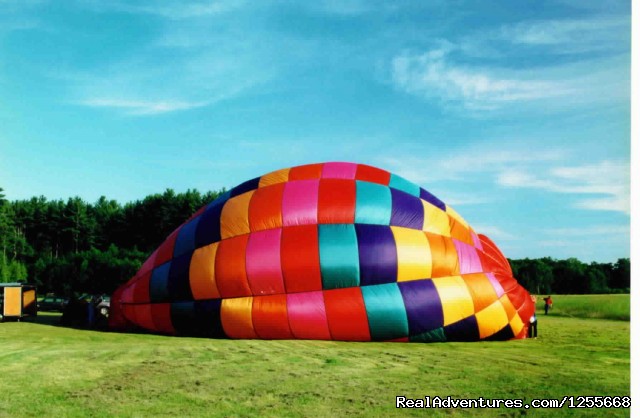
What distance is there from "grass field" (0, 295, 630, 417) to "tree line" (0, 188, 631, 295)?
33386mm

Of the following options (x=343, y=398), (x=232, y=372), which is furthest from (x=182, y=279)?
(x=343, y=398)

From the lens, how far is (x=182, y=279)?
15.4m

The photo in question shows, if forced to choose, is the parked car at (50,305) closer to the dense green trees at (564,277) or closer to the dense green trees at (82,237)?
the dense green trees at (82,237)

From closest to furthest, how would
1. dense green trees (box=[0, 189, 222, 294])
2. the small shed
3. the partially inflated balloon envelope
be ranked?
the partially inflated balloon envelope
the small shed
dense green trees (box=[0, 189, 222, 294])

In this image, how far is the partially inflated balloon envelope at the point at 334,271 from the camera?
45.8 ft

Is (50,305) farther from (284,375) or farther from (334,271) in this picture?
(284,375)

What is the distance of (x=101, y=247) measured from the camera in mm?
64250

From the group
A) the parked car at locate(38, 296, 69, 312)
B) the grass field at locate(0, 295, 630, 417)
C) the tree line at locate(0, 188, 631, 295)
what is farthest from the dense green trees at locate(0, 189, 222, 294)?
the grass field at locate(0, 295, 630, 417)

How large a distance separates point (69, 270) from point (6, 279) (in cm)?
454

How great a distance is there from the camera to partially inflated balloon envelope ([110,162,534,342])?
1395cm

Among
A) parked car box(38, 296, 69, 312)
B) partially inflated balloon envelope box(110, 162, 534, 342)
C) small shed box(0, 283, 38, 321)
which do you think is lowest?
parked car box(38, 296, 69, 312)

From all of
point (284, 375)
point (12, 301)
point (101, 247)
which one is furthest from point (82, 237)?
point (284, 375)

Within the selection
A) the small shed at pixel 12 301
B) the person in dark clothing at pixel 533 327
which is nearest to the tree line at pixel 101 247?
the small shed at pixel 12 301

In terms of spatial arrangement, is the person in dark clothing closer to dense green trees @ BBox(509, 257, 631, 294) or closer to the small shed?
the small shed
